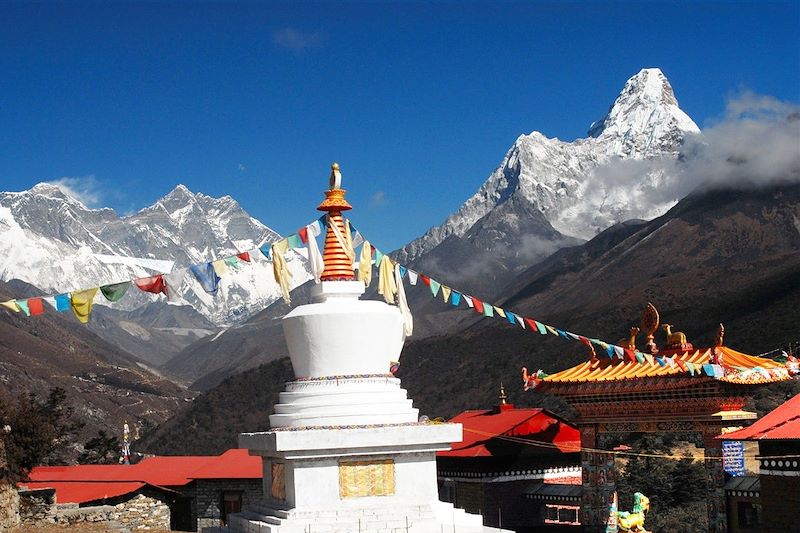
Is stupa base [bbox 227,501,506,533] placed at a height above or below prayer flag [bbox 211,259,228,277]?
below

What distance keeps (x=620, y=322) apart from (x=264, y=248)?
58.1 meters

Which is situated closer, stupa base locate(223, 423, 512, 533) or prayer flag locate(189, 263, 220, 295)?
stupa base locate(223, 423, 512, 533)

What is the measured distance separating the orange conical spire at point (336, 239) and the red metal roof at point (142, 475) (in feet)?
30.5

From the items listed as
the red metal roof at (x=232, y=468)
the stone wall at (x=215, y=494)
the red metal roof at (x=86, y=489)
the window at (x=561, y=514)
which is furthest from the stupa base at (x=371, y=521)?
the red metal roof at (x=86, y=489)

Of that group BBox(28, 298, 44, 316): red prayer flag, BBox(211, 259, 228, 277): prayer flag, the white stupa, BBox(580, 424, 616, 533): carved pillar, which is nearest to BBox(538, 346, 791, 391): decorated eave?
BBox(580, 424, 616, 533): carved pillar

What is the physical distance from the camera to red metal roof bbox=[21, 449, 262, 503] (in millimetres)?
25828

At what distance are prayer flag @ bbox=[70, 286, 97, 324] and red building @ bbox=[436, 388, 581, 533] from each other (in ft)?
35.5

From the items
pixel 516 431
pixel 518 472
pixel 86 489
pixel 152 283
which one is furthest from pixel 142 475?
pixel 152 283

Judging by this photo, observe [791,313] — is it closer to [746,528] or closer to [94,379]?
[746,528]

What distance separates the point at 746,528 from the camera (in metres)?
18.8

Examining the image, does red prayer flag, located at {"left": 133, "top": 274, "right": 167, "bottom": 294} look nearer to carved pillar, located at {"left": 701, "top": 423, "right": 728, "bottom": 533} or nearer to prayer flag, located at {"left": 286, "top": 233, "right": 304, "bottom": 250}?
prayer flag, located at {"left": 286, "top": 233, "right": 304, "bottom": 250}

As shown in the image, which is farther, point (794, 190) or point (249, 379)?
point (794, 190)

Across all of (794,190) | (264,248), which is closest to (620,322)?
(794,190)

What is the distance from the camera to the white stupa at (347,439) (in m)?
15.6
